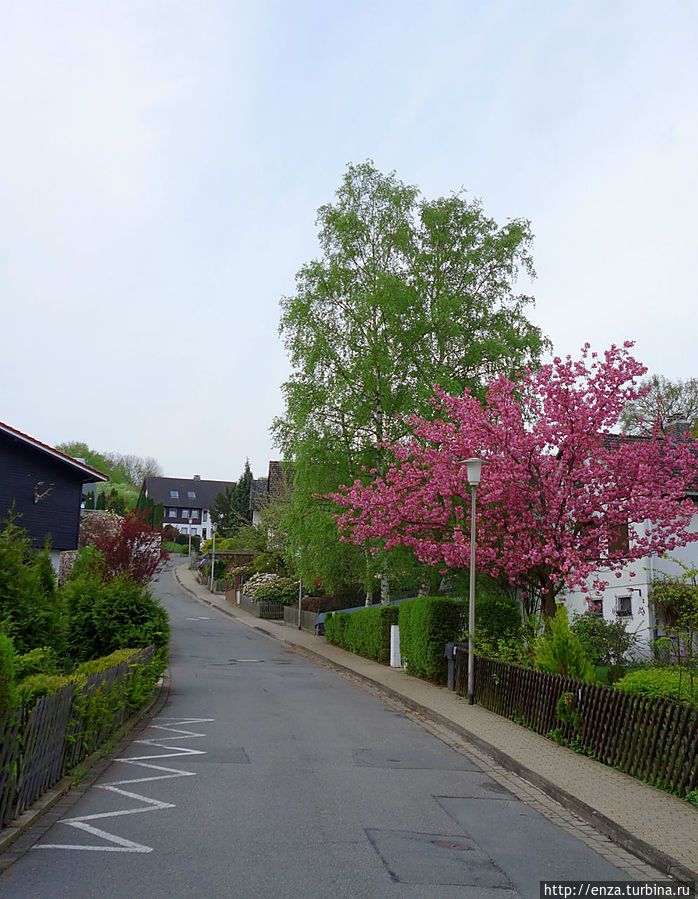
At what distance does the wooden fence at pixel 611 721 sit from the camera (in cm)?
875

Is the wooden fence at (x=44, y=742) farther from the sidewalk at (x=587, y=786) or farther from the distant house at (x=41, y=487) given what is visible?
the distant house at (x=41, y=487)

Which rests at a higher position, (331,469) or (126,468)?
(126,468)

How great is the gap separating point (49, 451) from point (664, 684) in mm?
23686

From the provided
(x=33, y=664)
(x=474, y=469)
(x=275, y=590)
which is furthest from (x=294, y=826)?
(x=275, y=590)

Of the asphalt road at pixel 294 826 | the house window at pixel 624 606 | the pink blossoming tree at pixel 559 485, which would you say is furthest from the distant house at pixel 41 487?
the house window at pixel 624 606

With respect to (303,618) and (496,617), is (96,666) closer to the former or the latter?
(496,617)

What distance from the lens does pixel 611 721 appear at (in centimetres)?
1038

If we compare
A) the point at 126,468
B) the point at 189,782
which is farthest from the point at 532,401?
the point at 126,468

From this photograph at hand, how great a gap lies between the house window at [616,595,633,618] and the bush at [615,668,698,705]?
1242 centimetres

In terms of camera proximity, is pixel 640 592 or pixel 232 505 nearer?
pixel 640 592

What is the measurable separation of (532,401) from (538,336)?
8.69 metres

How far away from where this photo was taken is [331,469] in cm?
2639

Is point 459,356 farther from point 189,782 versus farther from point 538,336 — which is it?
point 189,782

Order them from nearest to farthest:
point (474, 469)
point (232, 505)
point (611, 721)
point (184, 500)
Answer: point (611, 721) → point (474, 469) → point (232, 505) → point (184, 500)
